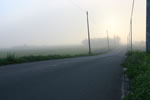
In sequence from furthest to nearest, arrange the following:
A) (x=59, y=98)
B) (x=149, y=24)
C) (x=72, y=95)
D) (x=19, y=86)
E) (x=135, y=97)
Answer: (x=149, y=24) → (x=19, y=86) → (x=72, y=95) → (x=59, y=98) → (x=135, y=97)

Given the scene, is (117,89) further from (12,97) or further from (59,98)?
(12,97)

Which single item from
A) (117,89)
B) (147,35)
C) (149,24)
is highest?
(149,24)

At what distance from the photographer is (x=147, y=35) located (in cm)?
1174

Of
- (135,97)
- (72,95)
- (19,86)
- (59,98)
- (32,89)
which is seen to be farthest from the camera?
(19,86)

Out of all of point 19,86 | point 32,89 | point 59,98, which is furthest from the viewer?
point 19,86

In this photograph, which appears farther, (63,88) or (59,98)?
(63,88)

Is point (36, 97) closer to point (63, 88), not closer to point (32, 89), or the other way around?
point (32, 89)

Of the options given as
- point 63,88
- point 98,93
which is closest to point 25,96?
point 63,88

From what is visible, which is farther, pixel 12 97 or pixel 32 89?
pixel 32 89

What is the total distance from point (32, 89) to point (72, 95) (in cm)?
156

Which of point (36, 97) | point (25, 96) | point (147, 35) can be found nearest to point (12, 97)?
point (25, 96)

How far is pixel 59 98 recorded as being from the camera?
4.45 m

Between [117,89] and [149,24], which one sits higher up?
[149,24]

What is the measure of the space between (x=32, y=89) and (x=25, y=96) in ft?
2.35
